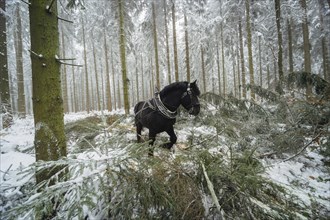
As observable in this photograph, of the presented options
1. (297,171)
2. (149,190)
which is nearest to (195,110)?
(149,190)

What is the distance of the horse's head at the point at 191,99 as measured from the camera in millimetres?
4285

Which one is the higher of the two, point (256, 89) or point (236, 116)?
point (256, 89)

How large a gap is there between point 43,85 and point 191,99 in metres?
2.79

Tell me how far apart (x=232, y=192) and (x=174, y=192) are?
64cm

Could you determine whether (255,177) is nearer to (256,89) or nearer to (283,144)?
(283,144)

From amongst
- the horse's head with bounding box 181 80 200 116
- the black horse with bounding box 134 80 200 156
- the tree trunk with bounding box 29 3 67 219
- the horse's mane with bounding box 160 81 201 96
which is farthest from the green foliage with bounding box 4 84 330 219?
the horse's mane with bounding box 160 81 201 96

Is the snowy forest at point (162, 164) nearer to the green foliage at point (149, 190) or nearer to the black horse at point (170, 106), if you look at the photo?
the green foliage at point (149, 190)

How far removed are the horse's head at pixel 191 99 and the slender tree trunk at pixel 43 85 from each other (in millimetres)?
2577

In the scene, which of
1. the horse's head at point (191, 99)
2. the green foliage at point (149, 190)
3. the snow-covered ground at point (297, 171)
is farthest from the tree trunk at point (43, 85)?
the horse's head at point (191, 99)

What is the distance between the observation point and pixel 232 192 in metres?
2.12

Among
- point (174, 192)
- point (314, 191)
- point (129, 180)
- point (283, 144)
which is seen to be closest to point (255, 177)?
point (174, 192)

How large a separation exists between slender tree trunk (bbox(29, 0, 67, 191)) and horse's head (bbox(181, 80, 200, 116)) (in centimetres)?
258

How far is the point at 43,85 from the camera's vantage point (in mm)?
2592

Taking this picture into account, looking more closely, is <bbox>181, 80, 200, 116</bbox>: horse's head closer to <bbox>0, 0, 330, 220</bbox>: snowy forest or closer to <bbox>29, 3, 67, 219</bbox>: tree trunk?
<bbox>0, 0, 330, 220</bbox>: snowy forest
